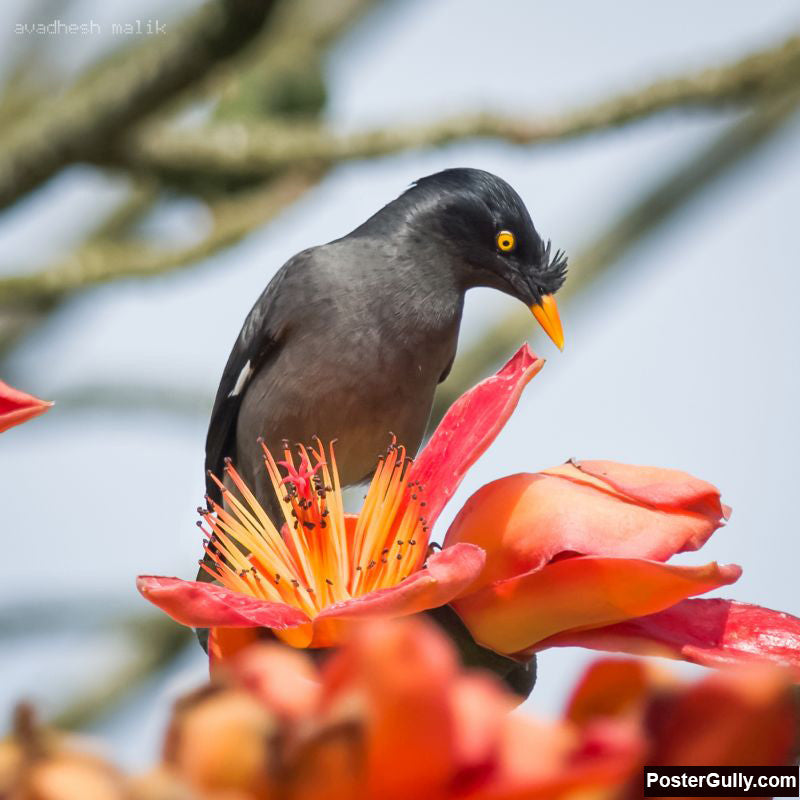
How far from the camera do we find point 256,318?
12.0 feet

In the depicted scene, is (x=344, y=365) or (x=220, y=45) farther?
(x=344, y=365)

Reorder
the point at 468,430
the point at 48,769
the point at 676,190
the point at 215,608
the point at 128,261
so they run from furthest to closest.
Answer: the point at 676,190 < the point at 128,261 < the point at 468,430 < the point at 215,608 < the point at 48,769

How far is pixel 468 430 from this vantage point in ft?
4.25

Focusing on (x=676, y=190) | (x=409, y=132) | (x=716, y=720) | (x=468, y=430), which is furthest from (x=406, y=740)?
(x=676, y=190)

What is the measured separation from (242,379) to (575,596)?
2661 mm

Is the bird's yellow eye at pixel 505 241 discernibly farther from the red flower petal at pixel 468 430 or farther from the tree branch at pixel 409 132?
the red flower petal at pixel 468 430

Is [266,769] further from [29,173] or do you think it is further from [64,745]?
[29,173]

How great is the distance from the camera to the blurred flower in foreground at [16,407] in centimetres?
91

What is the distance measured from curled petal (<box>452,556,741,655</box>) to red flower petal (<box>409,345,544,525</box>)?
0.58 ft

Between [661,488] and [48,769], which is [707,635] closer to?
[661,488]

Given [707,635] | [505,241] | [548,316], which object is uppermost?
Result: [505,241]

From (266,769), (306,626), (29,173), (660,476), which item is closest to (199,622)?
(306,626)

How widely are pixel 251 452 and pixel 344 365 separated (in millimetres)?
373

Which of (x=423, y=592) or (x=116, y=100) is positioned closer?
(x=423, y=592)
